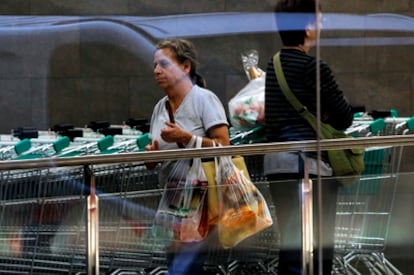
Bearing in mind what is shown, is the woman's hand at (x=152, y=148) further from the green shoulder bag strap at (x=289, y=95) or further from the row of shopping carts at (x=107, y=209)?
the green shoulder bag strap at (x=289, y=95)

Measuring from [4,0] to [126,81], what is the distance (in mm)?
721

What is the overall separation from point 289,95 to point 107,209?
39.5 inches

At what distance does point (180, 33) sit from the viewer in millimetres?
4711

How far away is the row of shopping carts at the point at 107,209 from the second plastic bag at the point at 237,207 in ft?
0.14

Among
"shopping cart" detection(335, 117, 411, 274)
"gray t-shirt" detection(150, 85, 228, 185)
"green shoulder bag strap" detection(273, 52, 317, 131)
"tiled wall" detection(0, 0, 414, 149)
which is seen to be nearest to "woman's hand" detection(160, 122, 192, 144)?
"gray t-shirt" detection(150, 85, 228, 185)

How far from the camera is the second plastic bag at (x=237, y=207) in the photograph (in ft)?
14.0

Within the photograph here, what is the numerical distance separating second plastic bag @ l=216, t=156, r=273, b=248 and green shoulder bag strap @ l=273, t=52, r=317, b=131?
41cm

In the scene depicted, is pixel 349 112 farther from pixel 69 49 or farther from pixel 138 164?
pixel 69 49

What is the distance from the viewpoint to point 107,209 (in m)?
4.24

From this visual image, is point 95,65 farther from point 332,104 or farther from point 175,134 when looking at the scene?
point 332,104

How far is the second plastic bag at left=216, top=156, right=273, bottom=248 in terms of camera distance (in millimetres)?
4273

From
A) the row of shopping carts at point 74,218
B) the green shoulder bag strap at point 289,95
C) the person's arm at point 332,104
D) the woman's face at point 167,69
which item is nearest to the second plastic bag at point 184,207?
the row of shopping carts at point 74,218

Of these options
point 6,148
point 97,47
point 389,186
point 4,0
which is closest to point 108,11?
point 97,47

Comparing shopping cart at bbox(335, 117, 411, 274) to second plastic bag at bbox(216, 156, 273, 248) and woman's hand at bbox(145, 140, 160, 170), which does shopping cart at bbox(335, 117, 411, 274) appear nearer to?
second plastic bag at bbox(216, 156, 273, 248)
